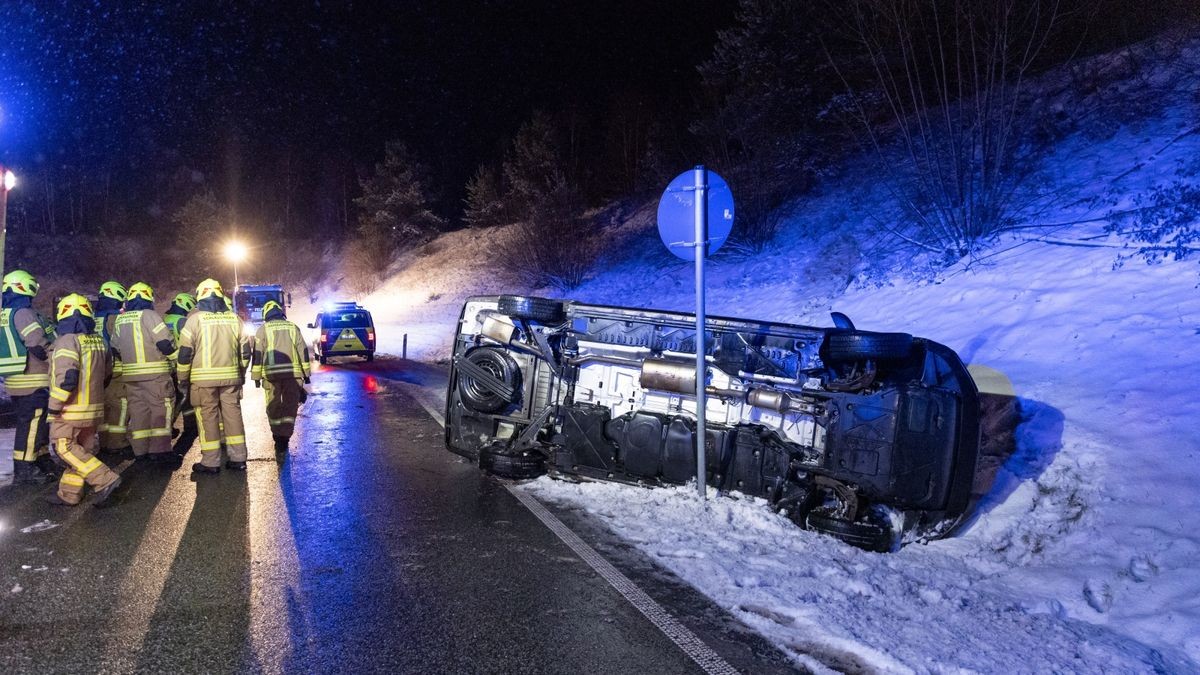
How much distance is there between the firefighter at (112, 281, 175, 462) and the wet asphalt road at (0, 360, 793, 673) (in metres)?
0.56

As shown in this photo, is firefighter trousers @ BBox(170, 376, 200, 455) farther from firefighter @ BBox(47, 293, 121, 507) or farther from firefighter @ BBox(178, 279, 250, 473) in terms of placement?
firefighter @ BBox(47, 293, 121, 507)

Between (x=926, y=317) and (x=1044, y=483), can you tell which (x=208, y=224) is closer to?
(x=926, y=317)

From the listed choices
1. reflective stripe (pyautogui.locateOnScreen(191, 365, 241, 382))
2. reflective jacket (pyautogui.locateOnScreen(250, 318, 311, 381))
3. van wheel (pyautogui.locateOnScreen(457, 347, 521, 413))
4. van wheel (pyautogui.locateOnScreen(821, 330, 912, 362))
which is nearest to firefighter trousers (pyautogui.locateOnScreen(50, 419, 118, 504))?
reflective stripe (pyautogui.locateOnScreen(191, 365, 241, 382))

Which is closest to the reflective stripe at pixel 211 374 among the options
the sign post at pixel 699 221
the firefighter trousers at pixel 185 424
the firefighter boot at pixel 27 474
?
the firefighter trousers at pixel 185 424

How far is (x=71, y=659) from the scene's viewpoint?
3.18 m

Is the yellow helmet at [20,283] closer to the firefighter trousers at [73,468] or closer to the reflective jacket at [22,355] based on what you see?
the reflective jacket at [22,355]

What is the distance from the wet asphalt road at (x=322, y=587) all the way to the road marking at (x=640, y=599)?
5 cm

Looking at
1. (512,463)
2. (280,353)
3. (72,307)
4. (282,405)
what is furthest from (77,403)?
(512,463)

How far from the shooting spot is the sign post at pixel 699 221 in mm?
5262

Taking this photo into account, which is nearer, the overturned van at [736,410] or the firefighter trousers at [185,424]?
the overturned van at [736,410]

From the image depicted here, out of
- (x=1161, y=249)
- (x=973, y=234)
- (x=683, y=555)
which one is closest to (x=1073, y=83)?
(x=973, y=234)

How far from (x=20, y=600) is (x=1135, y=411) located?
7939 mm

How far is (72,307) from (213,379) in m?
1.25

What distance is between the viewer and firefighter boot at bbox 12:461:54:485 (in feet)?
19.8
